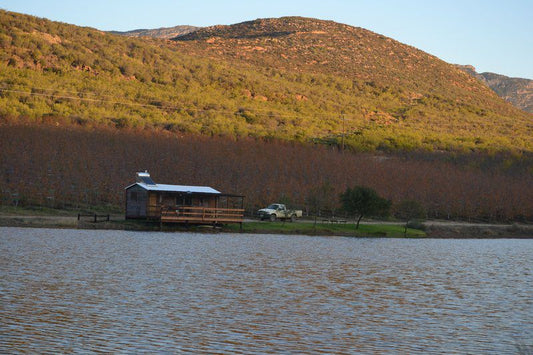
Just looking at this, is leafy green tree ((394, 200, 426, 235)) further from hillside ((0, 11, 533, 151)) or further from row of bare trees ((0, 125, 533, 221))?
hillside ((0, 11, 533, 151))

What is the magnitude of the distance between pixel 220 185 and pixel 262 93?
57.9 metres

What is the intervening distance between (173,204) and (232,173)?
2285 centimetres

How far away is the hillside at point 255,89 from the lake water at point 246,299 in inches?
2324

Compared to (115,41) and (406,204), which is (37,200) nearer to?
(406,204)

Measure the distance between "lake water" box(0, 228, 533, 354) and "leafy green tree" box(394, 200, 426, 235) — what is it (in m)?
35.3

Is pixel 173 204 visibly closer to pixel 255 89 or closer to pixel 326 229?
pixel 326 229

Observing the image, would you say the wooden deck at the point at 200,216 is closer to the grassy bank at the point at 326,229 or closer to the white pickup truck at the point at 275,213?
the grassy bank at the point at 326,229

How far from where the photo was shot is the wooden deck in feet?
203

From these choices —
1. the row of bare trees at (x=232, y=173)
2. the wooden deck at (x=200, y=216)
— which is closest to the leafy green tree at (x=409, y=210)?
the row of bare trees at (x=232, y=173)

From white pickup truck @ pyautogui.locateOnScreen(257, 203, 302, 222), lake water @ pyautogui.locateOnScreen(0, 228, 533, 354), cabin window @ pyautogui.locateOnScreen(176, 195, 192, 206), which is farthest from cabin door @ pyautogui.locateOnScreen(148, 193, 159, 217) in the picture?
lake water @ pyautogui.locateOnScreen(0, 228, 533, 354)

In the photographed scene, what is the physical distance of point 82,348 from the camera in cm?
1795

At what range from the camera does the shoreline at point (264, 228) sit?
56.7 m

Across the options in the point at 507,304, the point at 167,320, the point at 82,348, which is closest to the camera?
the point at 82,348

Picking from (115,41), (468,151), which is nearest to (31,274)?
(468,151)
